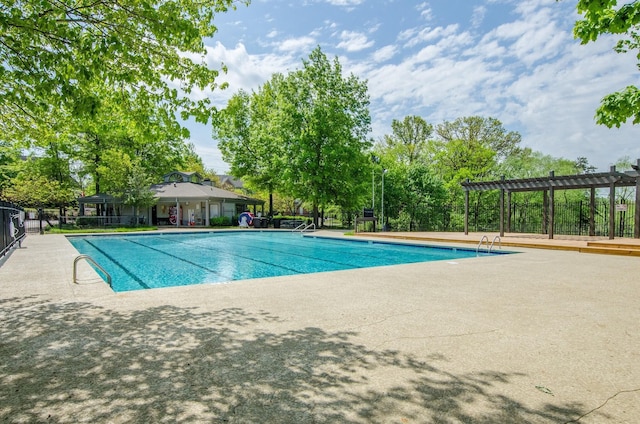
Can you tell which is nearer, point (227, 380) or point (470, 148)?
point (227, 380)

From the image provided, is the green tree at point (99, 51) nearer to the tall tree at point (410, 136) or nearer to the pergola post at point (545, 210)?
the pergola post at point (545, 210)

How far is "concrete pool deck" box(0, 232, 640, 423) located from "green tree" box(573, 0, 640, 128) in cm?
303

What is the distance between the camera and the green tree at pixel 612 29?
442 centimetres

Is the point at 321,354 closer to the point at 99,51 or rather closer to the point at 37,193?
the point at 99,51

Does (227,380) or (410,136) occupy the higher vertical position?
(410,136)

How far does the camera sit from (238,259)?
13141mm

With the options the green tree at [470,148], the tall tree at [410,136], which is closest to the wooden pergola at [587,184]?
the green tree at [470,148]

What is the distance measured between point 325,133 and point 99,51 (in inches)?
855

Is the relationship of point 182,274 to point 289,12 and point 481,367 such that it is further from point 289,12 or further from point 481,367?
point 481,367

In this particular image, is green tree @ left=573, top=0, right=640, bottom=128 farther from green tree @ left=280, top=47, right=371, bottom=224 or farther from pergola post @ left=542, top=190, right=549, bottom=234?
green tree @ left=280, top=47, right=371, bottom=224

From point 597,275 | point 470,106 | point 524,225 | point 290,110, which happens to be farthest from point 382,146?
point 597,275

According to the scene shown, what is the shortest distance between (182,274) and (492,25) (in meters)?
19.6

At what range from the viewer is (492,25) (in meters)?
18.6

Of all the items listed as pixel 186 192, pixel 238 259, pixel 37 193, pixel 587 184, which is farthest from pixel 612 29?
pixel 37 193
